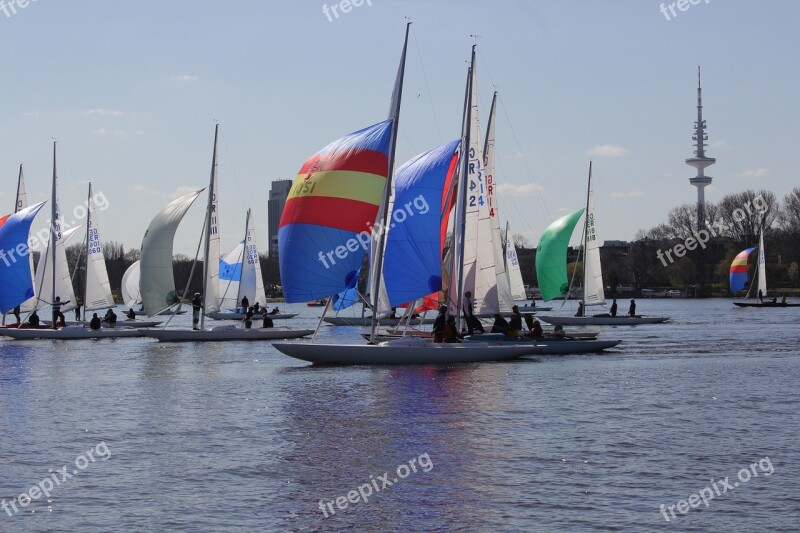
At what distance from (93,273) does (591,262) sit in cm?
2582

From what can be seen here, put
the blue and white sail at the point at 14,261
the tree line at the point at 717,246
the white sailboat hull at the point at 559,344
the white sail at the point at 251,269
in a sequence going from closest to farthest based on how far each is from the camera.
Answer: the white sailboat hull at the point at 559,344, the blue and white sail at the point at 14,261, the white sail at the point at 251,269, the tree line at the point at 717,246

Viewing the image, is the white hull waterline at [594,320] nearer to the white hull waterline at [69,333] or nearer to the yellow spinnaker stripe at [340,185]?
the white hull waterline at [69,333]

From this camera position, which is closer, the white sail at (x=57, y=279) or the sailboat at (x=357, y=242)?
the sailboat at (x=357, y=242)

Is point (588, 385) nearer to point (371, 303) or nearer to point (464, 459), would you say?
point (371, 303)

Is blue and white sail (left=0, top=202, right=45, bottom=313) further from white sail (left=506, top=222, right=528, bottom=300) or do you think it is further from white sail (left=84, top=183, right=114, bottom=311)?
white sail (left=506, top=222, right=528, bottom=300)

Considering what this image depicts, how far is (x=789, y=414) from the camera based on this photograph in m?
22.2

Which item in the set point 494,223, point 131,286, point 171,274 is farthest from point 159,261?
point 131,286

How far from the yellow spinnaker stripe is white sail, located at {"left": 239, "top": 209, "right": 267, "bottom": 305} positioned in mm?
35488

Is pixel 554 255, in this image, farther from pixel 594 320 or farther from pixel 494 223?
pixel 494 223

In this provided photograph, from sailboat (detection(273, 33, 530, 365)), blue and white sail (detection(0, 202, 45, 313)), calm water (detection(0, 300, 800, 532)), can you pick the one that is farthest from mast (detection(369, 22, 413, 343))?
→ blue and white sail (detection(0, 202, 45, 313))

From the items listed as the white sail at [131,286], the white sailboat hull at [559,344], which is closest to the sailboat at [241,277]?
the white sail at [131,286]

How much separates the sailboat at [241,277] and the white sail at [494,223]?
24824 millimetres

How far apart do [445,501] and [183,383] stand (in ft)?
52.0

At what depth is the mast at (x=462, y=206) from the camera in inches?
1352
